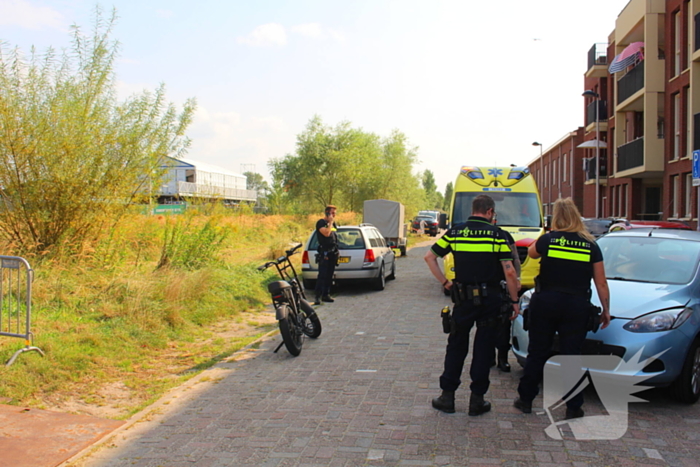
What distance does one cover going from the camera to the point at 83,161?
9344mm

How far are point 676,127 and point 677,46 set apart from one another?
3.05 meters

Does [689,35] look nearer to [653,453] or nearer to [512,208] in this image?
[512,208]

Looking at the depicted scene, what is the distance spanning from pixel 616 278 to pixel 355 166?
106 ft

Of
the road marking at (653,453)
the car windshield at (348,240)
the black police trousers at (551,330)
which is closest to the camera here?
the road marking at (653,453)

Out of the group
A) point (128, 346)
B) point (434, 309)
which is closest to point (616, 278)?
Answer: point (434, 309)

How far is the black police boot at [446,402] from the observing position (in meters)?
4.88

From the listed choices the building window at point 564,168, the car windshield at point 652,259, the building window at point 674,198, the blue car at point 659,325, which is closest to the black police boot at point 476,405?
the blue car at point 659,325

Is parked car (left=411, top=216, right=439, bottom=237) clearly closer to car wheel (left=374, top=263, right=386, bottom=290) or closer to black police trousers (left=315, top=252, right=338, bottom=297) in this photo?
car wheel (left=374, top=263, right=386, bottom=290)

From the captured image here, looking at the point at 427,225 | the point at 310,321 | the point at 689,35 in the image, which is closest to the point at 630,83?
the point at 689,35

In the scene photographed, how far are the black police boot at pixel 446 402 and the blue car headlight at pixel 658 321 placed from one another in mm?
1597

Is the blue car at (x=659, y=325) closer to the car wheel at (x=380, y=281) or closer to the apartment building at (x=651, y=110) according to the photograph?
the car wheel at (x=380, y=281)

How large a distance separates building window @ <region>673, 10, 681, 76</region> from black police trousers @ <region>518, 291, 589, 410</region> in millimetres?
20766

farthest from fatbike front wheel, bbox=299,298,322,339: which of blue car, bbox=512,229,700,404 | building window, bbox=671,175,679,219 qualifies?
building window, bbox=671,175,679,219

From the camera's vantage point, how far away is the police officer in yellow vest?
4.76m
